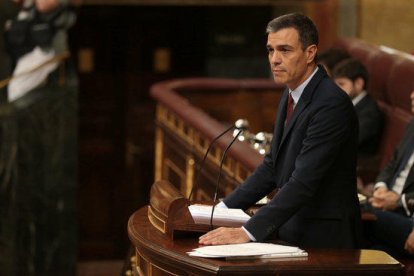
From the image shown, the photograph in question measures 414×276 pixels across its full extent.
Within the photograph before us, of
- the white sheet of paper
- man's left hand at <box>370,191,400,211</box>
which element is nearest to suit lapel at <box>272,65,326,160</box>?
man's left hand at <box>370,191,400,211</box>

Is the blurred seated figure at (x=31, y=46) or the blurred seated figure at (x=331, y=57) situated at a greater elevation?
the blurred seated figure at (x=331, y=57)

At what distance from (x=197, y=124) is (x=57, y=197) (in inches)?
123

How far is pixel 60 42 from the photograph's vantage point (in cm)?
1006

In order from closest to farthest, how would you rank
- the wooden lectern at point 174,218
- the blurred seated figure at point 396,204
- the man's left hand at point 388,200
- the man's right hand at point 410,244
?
the wooden lectern at point 174,218, the man's right hand at point 410,244, the blurred seated figure at point 396,204, the man's left hand at point 388,200

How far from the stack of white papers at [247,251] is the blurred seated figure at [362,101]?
2.82 metres

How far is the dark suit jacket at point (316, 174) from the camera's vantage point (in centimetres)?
383

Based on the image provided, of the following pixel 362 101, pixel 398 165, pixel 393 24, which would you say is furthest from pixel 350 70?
pixel 393 24

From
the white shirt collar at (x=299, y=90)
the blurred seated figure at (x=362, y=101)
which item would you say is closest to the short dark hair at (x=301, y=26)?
the white shirt collar at (x=299, y=90)

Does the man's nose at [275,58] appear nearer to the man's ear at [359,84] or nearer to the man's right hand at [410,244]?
the man's right hand at [410,244]

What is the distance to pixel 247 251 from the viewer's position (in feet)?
12.1

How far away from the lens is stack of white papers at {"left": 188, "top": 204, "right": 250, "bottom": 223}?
3979 millimetres

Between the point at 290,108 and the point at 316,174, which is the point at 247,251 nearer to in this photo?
the point at 316,174

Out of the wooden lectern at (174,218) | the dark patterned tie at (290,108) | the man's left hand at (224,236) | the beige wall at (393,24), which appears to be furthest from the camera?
the beige wall at (393,24)

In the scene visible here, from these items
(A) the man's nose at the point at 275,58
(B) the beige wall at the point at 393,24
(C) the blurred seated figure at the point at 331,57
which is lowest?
(B) the beige wall at the point at 393,24
